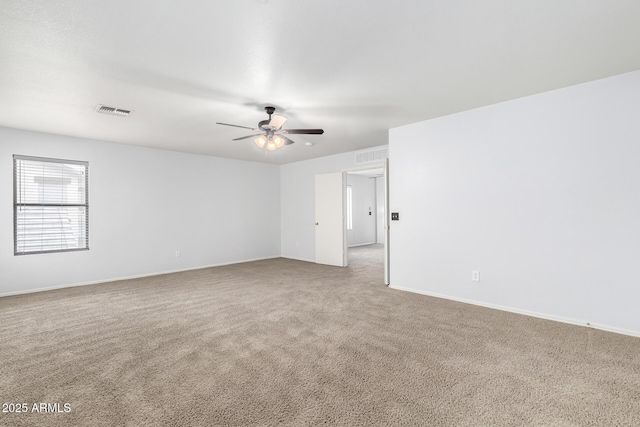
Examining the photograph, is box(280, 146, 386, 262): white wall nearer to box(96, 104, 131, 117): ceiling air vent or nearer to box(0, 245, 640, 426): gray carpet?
box(0, 245, 640, 426): gray carpet

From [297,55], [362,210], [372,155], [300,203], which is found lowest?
[362,210]

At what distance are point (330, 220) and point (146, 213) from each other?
12.6 feet

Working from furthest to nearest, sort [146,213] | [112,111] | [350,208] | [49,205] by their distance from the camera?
[350,208]
[146,213]
[49,205]
[112,111]

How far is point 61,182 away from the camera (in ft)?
16.3

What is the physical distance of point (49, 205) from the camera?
15.9 feet

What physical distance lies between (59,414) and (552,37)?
14.3 ft

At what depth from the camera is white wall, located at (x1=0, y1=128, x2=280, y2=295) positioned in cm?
464

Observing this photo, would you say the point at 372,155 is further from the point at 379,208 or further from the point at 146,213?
the point at 379,208

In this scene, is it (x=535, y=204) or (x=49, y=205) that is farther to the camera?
(x=49, y=205)

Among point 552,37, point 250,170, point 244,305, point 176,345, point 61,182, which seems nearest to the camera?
point 552,37

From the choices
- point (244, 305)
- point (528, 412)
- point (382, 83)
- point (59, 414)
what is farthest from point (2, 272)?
point (528, 412)

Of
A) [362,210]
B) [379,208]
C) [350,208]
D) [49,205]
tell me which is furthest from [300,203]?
[49,205]

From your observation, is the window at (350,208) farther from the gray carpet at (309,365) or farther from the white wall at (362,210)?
the gray carpet at (309,365)

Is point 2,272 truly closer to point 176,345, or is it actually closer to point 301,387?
point 176,345
